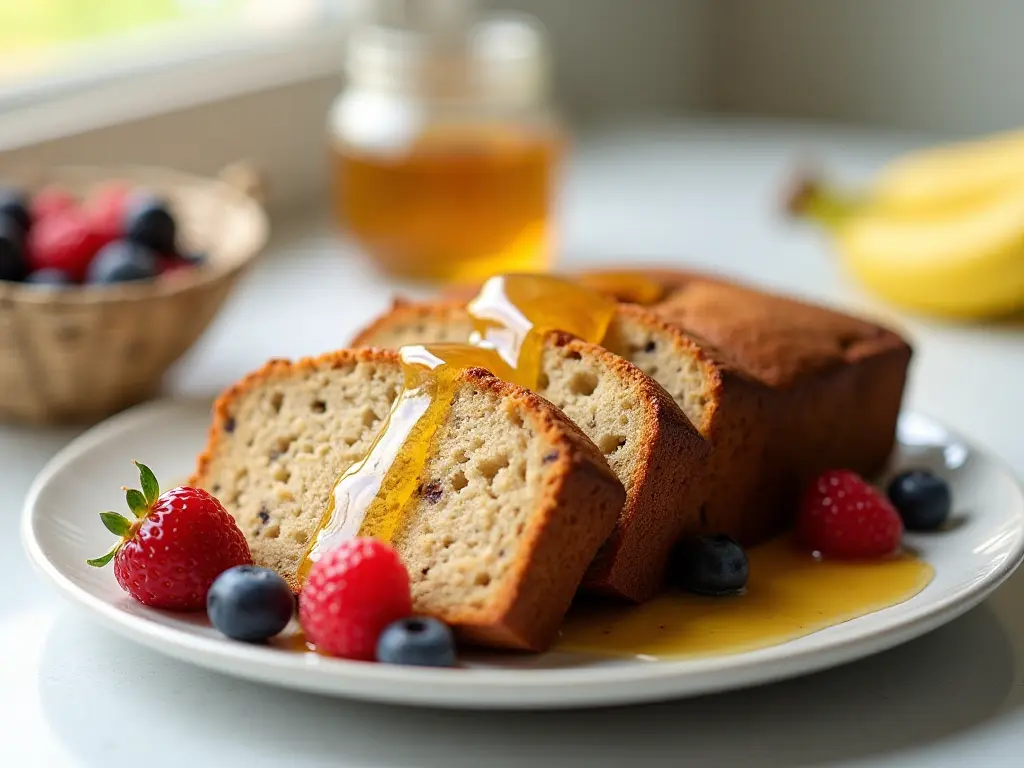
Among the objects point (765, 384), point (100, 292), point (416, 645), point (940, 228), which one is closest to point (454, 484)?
point (416, 645)

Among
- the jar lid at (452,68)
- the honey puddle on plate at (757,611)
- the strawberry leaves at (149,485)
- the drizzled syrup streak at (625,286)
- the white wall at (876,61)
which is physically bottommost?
the white wall at (876,61)

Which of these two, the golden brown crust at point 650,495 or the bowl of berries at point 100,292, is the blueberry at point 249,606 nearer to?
the golden brown crust at point 650,495

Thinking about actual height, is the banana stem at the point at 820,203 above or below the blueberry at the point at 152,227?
below

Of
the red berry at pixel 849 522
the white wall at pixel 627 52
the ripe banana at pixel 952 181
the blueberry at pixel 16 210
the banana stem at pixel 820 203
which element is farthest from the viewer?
the white wall at pixel 627 52

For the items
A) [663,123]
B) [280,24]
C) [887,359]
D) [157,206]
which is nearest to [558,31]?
[663,123]

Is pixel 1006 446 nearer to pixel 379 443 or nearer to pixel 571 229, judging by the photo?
pixel 379 443

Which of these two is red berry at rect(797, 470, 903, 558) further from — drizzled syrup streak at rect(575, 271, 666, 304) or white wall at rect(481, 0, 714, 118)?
white wall at rect(481, 0, 714, 118)

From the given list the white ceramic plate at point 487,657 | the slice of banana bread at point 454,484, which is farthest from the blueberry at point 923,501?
the slice of banana bread at point 454,484

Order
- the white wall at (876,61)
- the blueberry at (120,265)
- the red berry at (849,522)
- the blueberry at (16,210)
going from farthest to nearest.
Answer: the white wall at (876,61) → the blueberry at (16,210) → the blueberry at (120,265) → the red berry at (849,522)
